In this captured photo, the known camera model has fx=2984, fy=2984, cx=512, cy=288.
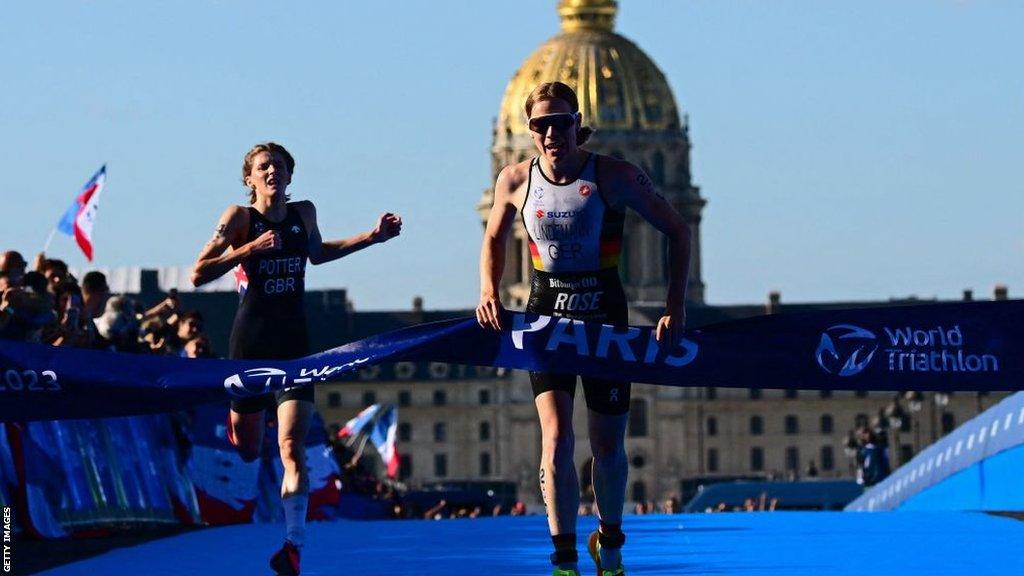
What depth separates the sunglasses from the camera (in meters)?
11.9

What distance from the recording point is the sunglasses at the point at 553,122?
1191 cm

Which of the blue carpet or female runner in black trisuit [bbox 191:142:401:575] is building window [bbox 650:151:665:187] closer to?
the blue carpet

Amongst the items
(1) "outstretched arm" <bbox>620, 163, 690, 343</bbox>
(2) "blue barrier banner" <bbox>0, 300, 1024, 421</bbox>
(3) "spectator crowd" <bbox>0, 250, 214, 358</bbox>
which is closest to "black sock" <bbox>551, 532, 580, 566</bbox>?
(1) "outstretched arm" <bbox>620, 163, 690, 343</bbox>

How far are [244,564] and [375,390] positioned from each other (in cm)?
16968

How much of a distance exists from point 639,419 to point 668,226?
571 ft

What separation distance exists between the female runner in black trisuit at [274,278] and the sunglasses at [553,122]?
1.35 metres

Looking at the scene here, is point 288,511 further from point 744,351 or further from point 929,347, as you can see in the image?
point 929,347

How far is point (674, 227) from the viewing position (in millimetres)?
12117

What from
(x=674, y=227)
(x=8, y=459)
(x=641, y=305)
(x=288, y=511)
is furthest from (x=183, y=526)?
(x=641, y=305)

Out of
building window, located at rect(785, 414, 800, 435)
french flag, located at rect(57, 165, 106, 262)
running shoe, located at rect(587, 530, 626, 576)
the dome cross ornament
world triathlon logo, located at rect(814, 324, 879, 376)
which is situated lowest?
running shoe, located at rect(587, 530, 626, 576)

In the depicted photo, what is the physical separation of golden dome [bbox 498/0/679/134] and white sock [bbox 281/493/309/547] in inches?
6875

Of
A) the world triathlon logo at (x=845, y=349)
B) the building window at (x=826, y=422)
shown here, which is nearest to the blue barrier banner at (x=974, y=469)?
the world triathlon logo at (x=845, y=349)

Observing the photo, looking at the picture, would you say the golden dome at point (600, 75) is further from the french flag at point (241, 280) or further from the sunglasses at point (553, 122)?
the sunglasses at point (553, 122)

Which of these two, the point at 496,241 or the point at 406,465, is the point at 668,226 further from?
the point at 406,465
